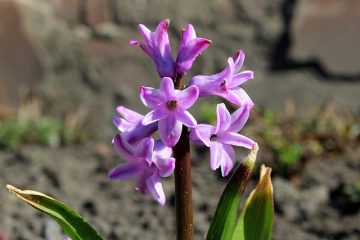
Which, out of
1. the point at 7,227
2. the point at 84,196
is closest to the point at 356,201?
the point at 84,196

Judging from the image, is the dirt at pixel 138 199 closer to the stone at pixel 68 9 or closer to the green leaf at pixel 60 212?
the stone at pixel 68 9

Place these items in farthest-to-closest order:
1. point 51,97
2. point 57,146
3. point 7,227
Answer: point 51,97, point 57,146, point 7,227

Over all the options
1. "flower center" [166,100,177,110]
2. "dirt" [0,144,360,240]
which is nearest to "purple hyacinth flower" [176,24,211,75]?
"flower center" [166,100,177,110]

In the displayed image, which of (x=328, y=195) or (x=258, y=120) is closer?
Answer: (x=328, y=195)

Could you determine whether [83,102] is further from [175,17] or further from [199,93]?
[199,93]

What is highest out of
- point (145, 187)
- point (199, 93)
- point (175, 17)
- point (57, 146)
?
point (199, 93)

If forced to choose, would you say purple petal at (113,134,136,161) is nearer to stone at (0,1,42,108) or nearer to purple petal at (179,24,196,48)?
purple petal at (179,24,196,48)

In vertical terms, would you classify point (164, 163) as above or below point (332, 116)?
above
